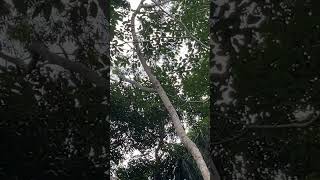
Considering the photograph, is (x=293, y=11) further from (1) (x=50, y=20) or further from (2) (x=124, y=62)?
(2) (x=124, y=62)

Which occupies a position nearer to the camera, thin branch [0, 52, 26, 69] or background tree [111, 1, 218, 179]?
thin branch [0, 52, 26, 69]

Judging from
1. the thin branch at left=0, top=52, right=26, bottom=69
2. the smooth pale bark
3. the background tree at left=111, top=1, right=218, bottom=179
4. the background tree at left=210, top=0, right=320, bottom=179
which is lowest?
the background tree at left=210, top=0, right=320, bottom=179

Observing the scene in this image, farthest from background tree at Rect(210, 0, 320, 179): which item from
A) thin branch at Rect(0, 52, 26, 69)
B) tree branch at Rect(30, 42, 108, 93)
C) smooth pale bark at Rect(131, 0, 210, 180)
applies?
smooth pale bark at Rect(131, 0, 210, 180)

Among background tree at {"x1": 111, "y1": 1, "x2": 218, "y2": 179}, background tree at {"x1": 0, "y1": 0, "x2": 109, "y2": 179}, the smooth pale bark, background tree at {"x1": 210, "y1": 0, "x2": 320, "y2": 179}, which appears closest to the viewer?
background tree at {"x1": 210, "y1": 0, "x2": 320, "y2": 179}

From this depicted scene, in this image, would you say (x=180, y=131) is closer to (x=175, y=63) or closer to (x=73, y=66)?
(x=175, y=63)

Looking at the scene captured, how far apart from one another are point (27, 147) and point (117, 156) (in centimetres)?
990

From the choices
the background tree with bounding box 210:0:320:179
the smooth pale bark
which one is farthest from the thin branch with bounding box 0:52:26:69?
the smooth pale bark

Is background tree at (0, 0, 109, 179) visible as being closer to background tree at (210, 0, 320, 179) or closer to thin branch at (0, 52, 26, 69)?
thin branch at (0, 52, 26, 69)

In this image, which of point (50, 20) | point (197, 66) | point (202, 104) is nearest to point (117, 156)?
point (202, 104)

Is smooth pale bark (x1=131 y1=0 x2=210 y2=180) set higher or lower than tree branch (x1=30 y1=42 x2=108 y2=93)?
higher

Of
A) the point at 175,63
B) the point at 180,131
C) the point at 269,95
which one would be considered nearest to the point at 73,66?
the point at 269,95

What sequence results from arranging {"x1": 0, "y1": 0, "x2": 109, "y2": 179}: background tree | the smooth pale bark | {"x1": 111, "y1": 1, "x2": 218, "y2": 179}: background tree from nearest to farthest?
{"x1": 0, "y1": 0, "x2": 109, "y2": 179}: background tree, the smooth pale bark, {"x1": 111, "y1": 1, "x2": 218, "y2": 179}: background tree

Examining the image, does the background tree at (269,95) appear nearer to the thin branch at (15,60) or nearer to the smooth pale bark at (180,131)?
the thin branch at (15,60)

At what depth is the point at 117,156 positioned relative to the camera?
1097cm
